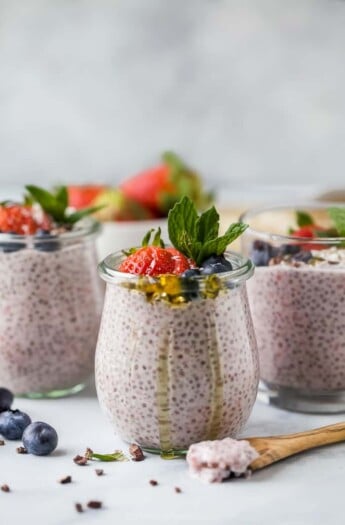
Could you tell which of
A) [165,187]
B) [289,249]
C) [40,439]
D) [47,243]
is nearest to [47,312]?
[47,243]

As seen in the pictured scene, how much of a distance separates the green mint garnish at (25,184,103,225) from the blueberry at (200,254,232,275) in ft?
1.09

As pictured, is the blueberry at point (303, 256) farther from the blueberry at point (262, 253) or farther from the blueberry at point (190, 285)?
the blueberry at point (190, 285)

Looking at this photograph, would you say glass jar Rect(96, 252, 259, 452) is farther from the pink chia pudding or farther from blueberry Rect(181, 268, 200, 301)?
the pink chia pudding

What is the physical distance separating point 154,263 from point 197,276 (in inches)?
2.5

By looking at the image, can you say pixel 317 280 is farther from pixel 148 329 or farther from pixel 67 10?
pixel 67 10

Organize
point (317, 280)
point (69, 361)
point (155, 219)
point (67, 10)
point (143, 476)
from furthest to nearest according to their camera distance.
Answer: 1. point (67, 10)
2. point (155, 219)
3. point (69, 361)
4. point (317, 280)
5. point (143, 476)

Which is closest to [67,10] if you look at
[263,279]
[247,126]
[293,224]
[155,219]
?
[247,126]

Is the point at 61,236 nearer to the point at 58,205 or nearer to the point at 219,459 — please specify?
the point at 58,205

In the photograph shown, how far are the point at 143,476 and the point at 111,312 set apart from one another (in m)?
0.21

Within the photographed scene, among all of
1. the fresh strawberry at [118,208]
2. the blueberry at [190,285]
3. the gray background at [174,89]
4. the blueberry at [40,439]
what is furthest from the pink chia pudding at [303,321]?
the gray background at [174,89]

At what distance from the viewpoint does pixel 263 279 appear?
1353mm

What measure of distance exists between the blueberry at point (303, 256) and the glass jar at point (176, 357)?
12 cm

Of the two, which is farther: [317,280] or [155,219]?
[155,219]

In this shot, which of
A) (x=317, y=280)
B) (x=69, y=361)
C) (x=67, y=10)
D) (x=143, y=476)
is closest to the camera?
(x=143, y=476)
